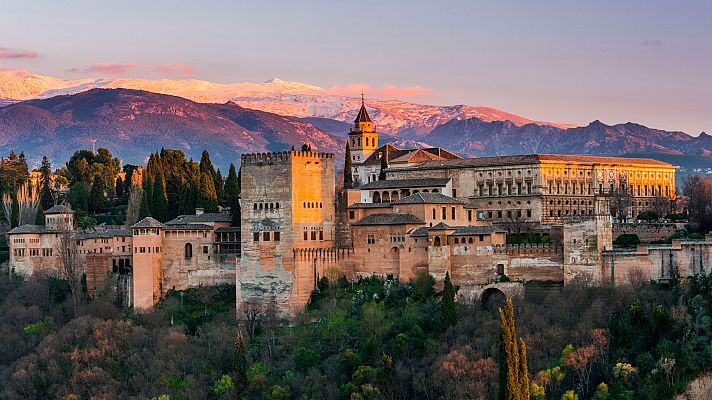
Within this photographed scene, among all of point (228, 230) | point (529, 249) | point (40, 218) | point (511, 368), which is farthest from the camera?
point (40, 218)

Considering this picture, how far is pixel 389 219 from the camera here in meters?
53.5

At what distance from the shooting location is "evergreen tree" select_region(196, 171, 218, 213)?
213 ft

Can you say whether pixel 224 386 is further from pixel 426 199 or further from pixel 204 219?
pixel 426 199

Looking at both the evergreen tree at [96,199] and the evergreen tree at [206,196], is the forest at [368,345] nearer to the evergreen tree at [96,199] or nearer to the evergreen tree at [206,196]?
the evergreen tree at [206,196]

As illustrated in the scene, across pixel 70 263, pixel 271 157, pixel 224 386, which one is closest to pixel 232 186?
pixel 70 263

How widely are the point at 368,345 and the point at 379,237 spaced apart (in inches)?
271

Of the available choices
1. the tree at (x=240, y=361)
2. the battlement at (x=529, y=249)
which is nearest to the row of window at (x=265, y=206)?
the tree at (x=240, y=361)

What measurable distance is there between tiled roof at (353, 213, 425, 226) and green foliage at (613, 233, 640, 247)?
8.90 m

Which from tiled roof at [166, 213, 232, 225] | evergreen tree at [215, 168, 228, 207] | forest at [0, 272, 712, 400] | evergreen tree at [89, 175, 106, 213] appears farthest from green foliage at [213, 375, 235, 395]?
evergreen tree at [89, 175, 106, 213]

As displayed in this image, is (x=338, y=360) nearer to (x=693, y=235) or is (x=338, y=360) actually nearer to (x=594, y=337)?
(x=594, y=337)

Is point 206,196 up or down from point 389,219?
up

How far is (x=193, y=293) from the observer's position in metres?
55.4

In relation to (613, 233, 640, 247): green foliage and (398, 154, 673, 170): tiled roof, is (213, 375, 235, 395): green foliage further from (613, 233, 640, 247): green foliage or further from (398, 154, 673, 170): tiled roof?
(398, 154, 673, 170): tiled roof

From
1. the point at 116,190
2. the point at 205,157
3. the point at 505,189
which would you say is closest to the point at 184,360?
the point at 505,189
